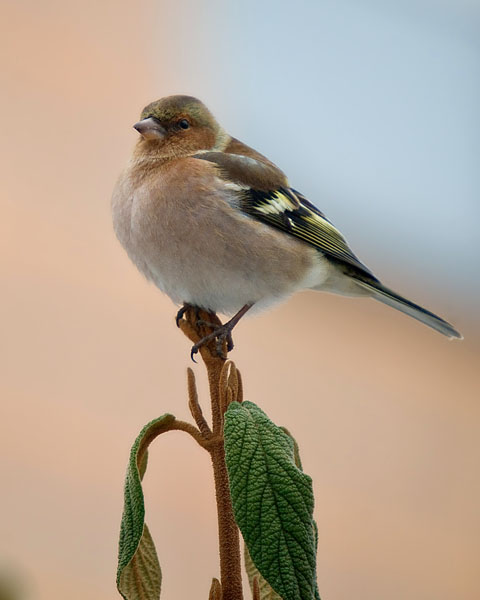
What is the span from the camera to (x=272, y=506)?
558 mm

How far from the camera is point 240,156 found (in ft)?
4.25

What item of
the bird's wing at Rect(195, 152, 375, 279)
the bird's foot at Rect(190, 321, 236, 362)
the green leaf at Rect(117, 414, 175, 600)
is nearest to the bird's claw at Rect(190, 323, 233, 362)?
the bird's foot at Rect(190, 321, 236, 362)

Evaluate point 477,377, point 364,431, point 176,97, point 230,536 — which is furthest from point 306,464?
point 230,536

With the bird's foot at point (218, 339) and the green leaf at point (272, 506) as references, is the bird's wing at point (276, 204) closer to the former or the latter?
the bird's foot at point (218, 339)

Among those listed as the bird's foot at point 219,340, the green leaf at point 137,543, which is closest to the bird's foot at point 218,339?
the bird's foot at point 219,340

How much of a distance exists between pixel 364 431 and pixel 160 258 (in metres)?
2.30

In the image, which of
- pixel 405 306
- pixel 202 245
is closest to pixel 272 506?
pixel 202 245

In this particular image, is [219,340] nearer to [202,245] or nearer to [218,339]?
[218,339]

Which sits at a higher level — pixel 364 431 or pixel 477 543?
pixel 364 431

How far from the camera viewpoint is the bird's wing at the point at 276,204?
47.6 inches

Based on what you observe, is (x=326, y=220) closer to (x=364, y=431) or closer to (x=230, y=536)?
(x=230, y=536)

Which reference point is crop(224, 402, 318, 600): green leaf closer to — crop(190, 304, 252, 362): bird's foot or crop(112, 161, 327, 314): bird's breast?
crop(190, 304, 252, 362): bird's foot

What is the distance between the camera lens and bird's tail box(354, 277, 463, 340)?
45.6 inches

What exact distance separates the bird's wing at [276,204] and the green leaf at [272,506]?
25.2 inches
